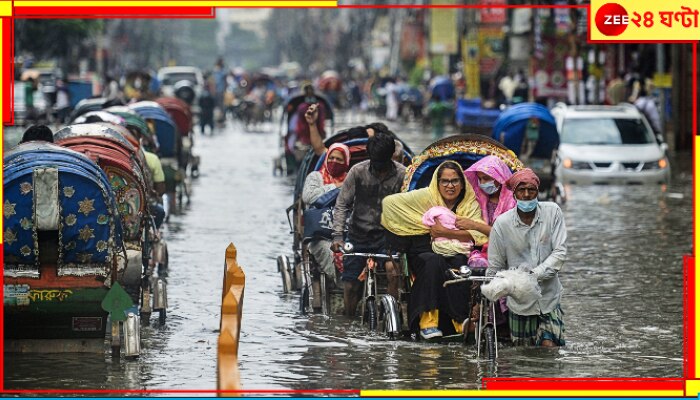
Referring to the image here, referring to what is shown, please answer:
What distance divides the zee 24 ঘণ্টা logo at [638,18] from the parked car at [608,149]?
1834 cm

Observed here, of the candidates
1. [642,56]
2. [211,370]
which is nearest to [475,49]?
[642,56]

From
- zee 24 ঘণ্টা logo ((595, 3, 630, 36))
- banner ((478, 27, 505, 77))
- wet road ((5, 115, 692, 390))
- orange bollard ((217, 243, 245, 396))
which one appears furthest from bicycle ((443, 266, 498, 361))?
banner ((478, 27, 505, 77))

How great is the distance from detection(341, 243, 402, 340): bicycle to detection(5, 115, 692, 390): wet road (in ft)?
0.47

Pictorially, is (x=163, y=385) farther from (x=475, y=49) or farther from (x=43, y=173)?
(x=475, y=49)

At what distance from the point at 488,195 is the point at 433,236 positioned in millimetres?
552

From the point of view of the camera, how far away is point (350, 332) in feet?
47.9

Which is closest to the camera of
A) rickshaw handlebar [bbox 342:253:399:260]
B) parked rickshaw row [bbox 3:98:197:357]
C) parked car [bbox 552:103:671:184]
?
parked rickshaw row [bbox 3:98:197:357]

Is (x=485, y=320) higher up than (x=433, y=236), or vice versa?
(x=433, y=236)

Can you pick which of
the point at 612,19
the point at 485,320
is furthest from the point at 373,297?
the point at 612,19

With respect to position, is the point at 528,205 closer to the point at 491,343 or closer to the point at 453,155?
Result: the point at 491,343

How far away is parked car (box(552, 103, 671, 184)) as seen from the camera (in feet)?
98.0

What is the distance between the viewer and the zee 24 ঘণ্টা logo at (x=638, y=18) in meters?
11.3

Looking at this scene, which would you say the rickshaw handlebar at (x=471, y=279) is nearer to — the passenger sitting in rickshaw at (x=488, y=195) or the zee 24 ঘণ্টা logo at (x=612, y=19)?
the passenger sitting in rickshaw at (x=488, y=195)

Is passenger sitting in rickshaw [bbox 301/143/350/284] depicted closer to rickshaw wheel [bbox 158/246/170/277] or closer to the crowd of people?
the crowd of people
